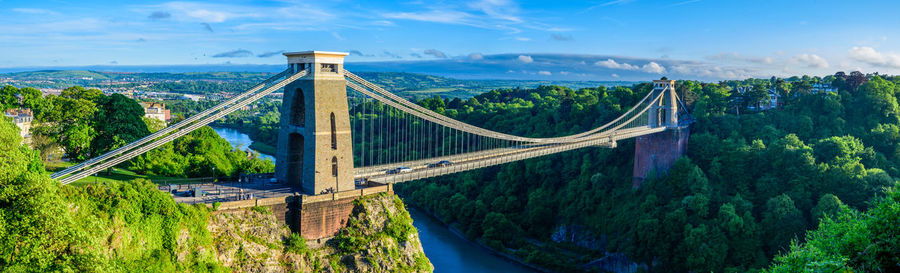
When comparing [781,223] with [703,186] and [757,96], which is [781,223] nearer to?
[703,186]

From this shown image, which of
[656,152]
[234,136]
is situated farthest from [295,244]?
[234,136]

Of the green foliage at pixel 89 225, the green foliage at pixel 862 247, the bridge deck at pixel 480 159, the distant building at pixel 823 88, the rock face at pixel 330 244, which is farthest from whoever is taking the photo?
the distant building at pixel 823 88

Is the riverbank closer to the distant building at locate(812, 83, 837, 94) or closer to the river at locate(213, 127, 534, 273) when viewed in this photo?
the river at locate(213, 127, 534, 273)

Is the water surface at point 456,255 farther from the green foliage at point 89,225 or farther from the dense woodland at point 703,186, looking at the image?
the green foliage at point 89,225

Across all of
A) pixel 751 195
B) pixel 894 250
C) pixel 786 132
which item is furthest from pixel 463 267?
pixel 894 250

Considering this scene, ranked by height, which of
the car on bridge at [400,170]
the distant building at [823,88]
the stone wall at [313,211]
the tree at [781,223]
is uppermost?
the distant building at [823,88]

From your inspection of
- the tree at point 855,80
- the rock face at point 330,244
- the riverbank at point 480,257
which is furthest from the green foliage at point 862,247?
the tree at point 855,80

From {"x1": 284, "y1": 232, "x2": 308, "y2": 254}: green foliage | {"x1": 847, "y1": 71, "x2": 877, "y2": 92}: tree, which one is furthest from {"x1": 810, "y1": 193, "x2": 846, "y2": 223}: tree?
{"x1": 284, "y1": 232, "x2": 308, "y2": 254}: green foliage
